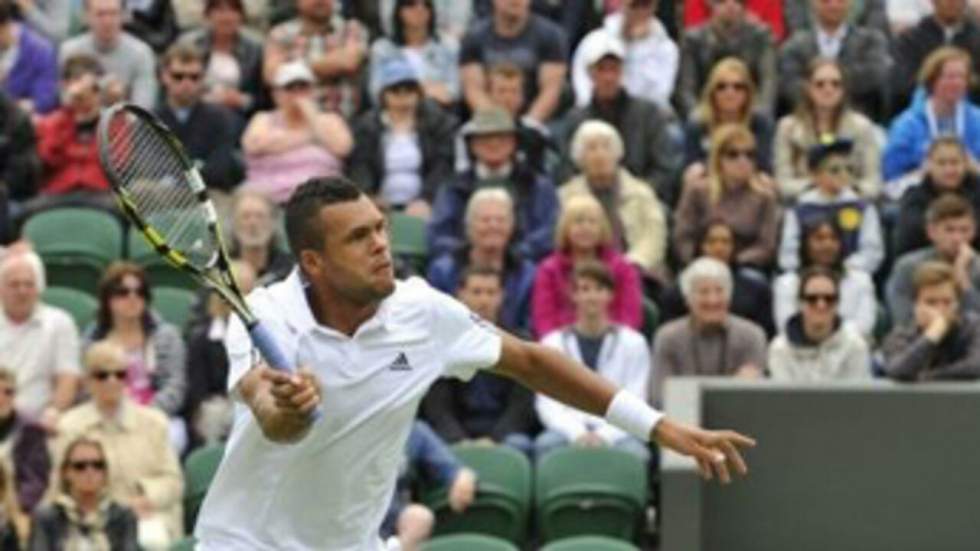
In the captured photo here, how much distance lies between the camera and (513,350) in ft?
28.0

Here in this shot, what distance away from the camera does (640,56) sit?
17312 millimetres

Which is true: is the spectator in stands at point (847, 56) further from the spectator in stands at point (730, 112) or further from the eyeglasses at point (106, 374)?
the eyeglasses at point (106, 374)

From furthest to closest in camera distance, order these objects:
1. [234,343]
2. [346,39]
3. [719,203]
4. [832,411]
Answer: [346,39]
[719,203]
[832,411]
[234,343]

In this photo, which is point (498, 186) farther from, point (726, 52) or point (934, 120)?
point (934, 120)

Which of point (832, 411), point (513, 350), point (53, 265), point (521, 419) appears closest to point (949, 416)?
point (832, 411)

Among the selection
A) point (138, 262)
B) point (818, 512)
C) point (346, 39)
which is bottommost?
point (818, 512)

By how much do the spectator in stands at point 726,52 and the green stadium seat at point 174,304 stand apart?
310cm

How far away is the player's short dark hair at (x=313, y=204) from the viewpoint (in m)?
8.18

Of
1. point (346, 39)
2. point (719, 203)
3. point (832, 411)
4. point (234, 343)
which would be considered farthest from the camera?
point (346, 39)

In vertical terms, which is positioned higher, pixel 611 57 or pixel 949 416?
pixel 611 57

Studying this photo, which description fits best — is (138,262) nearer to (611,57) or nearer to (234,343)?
(611,57)

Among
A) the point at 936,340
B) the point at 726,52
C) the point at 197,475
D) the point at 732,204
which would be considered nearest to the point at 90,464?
the point at 197,475

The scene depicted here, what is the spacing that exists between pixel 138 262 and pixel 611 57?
8.66 ft

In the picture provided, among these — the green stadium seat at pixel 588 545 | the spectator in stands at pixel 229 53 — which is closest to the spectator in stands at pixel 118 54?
the spectator in stands at pixel 229 53
